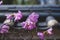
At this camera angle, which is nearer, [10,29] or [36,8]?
[10,29]

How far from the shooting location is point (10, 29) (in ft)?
8.52

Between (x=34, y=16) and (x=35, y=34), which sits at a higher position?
(x=34, y=16)

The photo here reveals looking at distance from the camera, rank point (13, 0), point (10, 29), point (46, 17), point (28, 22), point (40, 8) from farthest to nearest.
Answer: point (13, 0) < point (40, 8) < point (46, 17) < point (10, 29) < point (28, 22)

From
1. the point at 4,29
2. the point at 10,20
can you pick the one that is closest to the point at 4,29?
the point at 4,29

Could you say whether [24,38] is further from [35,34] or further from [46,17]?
[46,17]

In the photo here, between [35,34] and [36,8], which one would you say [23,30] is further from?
[36,8]

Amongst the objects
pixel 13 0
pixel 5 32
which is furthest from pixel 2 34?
pixel 13 0

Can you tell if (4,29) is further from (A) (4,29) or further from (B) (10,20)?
(B) (10,20)

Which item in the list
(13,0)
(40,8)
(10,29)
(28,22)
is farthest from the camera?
(13,0)

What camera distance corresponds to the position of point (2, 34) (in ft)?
8.35

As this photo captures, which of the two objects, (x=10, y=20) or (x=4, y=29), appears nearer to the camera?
(x=4, y=29)

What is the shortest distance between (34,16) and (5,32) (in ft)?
1.03

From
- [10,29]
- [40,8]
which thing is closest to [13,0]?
[40,8]

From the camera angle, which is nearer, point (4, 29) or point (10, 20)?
point (4, 29)
